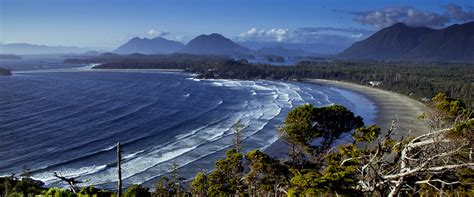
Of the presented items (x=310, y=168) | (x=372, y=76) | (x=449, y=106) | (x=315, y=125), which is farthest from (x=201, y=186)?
(x=372, y=76)

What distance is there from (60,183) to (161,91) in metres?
54.9

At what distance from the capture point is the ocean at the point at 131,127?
33.3 metres

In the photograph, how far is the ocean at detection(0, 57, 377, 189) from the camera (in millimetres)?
33281

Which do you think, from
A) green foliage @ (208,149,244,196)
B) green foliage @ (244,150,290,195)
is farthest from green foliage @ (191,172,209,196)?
green foliage @ (244,150,290,195)

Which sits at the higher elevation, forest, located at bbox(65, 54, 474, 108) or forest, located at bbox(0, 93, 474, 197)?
forest, located at bbox(0, 93, 474, 197)

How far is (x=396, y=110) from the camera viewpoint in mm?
64062

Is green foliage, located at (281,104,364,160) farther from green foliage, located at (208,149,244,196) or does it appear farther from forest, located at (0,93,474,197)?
green foliage, located at (208,149,244,196)

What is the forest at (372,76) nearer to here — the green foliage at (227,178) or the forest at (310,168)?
the forest at (310,168)

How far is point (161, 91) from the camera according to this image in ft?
275

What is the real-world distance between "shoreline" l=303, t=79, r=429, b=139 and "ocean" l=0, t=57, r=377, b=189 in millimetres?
A: 1702

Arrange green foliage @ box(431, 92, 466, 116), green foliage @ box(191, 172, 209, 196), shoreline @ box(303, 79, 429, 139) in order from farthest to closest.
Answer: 1. shoreline @ box(303, 79, 429, 139)
2. green foliage @ box(431, 92, 466, 116)
3. green foliage @ box(191, 172, 209, 196)

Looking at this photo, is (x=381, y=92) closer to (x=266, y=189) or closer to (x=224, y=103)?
(x=224, y=103)

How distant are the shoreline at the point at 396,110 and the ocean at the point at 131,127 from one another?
170 centimetres

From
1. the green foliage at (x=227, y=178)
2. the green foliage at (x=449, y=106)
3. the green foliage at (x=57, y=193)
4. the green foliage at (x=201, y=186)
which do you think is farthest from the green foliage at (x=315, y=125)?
the green foliage at (x=57, y=193)
